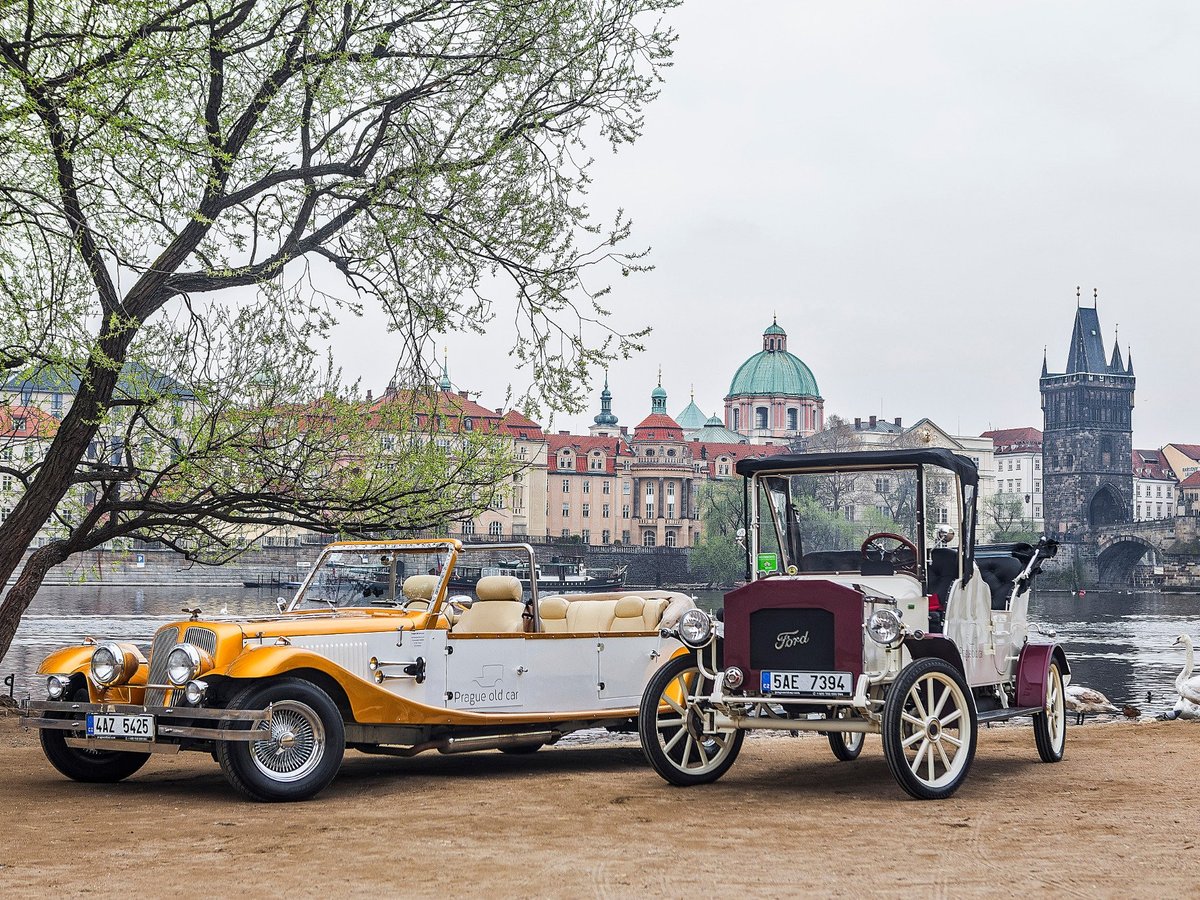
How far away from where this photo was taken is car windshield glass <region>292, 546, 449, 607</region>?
40.9ft

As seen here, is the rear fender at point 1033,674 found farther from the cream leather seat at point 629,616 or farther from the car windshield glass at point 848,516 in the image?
the cream leather seat at point 629,616

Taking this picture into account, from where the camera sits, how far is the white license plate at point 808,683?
10438 millimetres

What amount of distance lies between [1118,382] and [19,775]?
18034cm

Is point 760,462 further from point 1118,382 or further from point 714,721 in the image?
point 1118,382

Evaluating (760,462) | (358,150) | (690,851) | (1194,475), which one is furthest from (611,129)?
(1194,475)

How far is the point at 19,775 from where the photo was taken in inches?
475

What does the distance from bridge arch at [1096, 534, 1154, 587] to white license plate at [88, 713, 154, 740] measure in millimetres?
161404

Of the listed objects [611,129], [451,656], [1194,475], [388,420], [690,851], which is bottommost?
[690,851]

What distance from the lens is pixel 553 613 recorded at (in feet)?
43.4

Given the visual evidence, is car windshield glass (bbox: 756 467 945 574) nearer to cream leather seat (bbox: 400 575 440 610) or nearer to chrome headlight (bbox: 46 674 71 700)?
cream leather seat (bbox: 400 575 440 610)

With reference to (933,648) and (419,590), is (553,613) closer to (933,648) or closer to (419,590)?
(419,590)

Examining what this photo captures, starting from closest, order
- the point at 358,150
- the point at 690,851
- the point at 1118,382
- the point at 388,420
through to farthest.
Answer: the point at 690,851
the point at 358,150
the point at 388,420
the point at 1118,382

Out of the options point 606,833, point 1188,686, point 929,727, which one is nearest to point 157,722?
point 606,833

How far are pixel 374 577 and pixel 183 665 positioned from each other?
8.08ft
